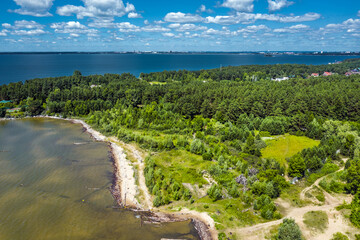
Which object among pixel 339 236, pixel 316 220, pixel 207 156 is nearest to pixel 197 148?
pixel 207 156

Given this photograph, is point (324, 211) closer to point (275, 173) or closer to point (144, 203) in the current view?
point (275, 173)

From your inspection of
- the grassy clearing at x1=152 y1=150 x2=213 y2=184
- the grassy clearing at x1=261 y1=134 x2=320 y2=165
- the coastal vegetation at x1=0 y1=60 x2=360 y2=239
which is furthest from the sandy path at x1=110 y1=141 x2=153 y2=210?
the grassy clearing at x1=261 y1=134 x2=320 y2=165

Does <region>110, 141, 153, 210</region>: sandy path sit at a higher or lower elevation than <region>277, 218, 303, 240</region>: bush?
lower

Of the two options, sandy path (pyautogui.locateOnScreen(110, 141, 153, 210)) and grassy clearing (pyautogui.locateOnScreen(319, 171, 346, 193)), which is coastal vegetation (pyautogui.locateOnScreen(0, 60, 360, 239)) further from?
sandy path (pyautogui.locateOnScreen(110, 141, 153, 210))

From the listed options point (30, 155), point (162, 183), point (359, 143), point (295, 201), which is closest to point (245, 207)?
point (295, 201)

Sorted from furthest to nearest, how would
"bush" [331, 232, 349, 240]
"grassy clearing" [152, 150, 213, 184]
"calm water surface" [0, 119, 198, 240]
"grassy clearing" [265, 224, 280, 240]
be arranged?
"grassy clearing" [152, 150, 213, 184]
"calm water surface" [0, 119, 198, 240]
"grassy clearing" [265, 224, 280, 240]
"bush" [331, 232, 349, 240]

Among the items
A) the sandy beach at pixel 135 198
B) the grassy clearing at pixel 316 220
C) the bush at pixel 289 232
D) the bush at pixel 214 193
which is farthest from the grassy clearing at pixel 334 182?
the sandy beach at pixel 135 198
